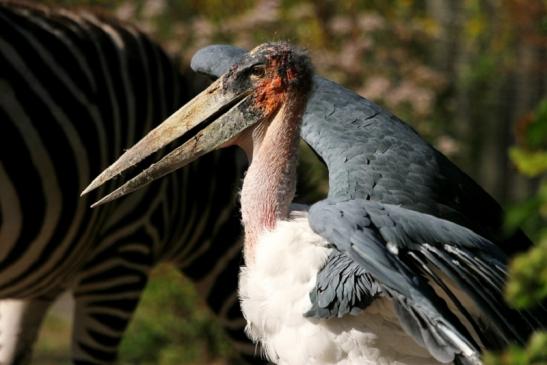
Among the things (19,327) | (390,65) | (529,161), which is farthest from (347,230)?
(390,65)

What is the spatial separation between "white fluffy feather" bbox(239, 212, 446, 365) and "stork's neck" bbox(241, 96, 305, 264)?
0.20 feet

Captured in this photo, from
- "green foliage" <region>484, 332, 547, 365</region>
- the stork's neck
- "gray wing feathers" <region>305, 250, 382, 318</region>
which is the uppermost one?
the stork's neck

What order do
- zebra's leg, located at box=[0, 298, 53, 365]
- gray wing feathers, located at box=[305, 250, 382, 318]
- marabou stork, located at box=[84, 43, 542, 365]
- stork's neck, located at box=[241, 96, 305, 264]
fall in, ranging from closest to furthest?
marabou stork, located at box=[84, 43, 542, 365] → gray wing feathers, located at box=[305, 250, 382, 318] → stork's neck, located at box=[241, 96, 305, 264] → zebra's leg, located at box=[0, 298, 53, 365]

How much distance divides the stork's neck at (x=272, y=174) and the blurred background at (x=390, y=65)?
7.89ft

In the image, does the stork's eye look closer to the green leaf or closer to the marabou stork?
the marabou stork

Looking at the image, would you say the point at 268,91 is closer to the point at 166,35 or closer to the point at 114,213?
the point at 114,213

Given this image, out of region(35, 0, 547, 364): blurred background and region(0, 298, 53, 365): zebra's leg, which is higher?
region(35, 0, 547, 364): blurred background

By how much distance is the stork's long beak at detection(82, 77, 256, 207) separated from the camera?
4.39 metres

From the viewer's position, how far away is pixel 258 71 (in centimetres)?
446

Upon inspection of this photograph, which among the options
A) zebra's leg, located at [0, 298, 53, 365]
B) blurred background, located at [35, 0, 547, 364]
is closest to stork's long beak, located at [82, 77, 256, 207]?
zebra's leg, located at [0, 298, 53, 365]

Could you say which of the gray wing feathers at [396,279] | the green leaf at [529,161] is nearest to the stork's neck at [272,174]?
the gray wing feathers at [396,279]

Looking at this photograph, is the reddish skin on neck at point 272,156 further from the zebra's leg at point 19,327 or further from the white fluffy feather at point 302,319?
the zebra's leg at point 19,327

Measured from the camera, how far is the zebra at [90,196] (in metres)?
5.73

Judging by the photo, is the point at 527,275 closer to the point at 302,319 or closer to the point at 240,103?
the point at 302,319
